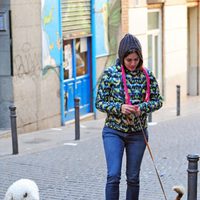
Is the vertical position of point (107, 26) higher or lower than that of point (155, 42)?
higher

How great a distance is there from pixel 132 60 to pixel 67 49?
393 inches

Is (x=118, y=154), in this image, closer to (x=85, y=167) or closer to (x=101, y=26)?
(x=85, y=167)

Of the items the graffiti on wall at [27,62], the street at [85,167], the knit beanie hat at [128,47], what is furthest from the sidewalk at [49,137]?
the knit beanie hat at [128,47]

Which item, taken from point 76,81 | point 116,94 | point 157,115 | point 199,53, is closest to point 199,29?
point 199,53

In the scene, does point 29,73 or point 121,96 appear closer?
point 121,96

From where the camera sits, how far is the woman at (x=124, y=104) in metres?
5.89

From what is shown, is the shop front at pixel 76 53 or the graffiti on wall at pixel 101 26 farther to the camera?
the graffiti on wall at pixel 101 26

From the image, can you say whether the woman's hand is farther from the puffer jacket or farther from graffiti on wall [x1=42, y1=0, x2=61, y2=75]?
graffiti on wall [x1=42, y1=0, x2=61, y2=75]

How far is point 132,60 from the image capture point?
5.90 metres

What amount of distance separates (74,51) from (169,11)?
22.1 ft

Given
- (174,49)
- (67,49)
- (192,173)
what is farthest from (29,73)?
(174,49)

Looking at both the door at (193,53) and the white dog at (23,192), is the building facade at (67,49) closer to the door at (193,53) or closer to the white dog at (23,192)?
the door at (193,53)

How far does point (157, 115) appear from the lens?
1861 centimetres

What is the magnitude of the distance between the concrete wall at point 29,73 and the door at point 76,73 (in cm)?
110
